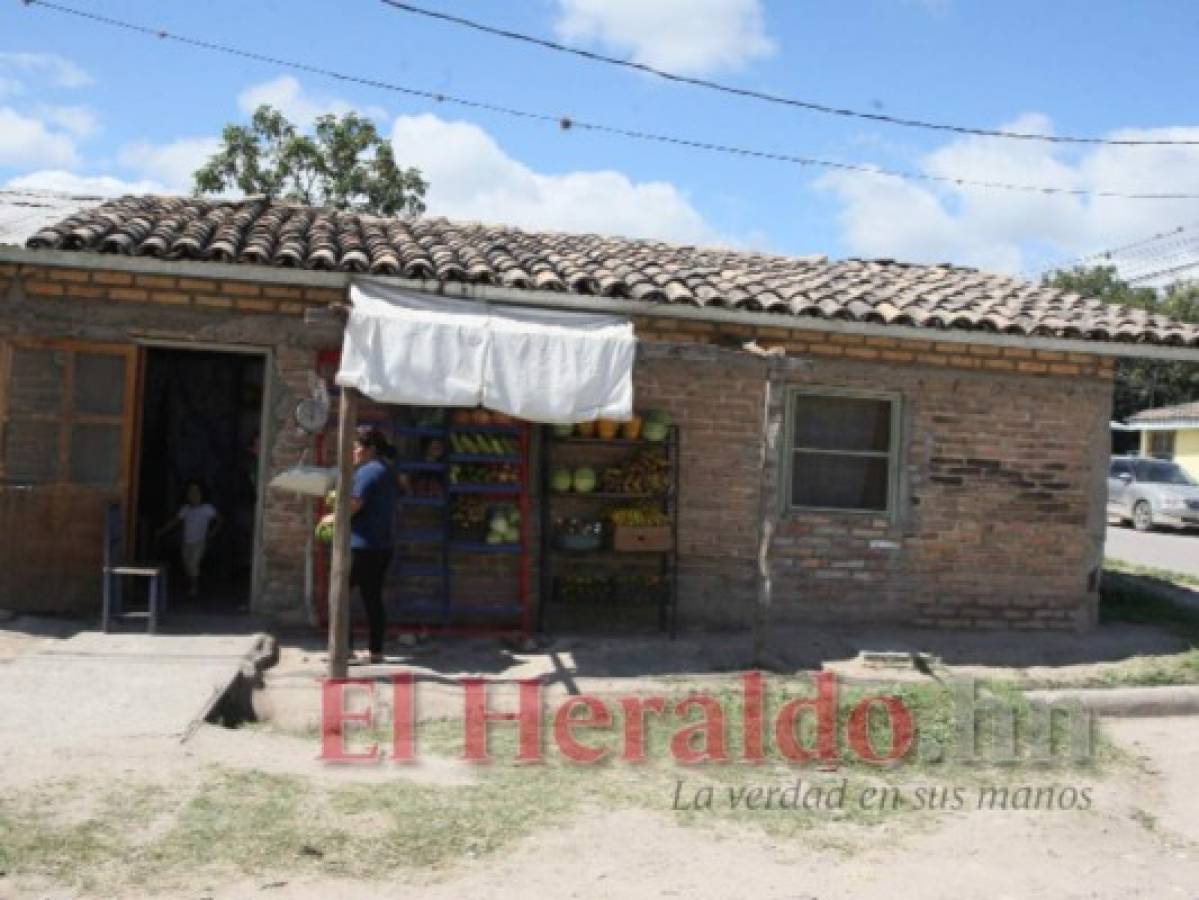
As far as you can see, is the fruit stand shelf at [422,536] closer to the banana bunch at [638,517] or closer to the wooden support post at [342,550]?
the banana bunch at [638,517]

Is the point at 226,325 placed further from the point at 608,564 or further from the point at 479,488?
the point at 608,564

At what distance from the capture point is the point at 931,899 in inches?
177

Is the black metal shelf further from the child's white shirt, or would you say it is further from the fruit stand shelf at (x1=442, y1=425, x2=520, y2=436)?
the child's white shirt

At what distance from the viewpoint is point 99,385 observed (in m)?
8.61

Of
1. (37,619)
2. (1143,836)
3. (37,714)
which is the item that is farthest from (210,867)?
(37,619)

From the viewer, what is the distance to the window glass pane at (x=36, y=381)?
842cm

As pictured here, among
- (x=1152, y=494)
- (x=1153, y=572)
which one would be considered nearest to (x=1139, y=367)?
(x=1152, y=494)

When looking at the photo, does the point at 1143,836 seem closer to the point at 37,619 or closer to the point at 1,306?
the point at 37,619

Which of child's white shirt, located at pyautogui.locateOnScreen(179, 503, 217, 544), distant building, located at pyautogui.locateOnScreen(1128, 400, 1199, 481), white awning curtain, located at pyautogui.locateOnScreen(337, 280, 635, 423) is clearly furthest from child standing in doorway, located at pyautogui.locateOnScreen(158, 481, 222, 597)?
distant building, located at pyautogui.locateOnScreen(1128, 400, 1199, 481)

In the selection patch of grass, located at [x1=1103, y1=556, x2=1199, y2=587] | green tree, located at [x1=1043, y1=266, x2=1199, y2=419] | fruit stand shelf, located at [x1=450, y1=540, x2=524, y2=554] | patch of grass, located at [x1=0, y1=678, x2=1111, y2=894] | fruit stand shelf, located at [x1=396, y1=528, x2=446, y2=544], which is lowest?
patch of grass, located at [x1=0, y1=678, x2=1111, y2=894]

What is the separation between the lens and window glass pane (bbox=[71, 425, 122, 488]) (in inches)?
340

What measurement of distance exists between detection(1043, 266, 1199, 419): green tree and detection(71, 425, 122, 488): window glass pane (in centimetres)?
3562

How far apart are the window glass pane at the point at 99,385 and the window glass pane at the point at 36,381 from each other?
130 millimetres

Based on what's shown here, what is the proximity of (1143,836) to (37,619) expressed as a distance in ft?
24.1
